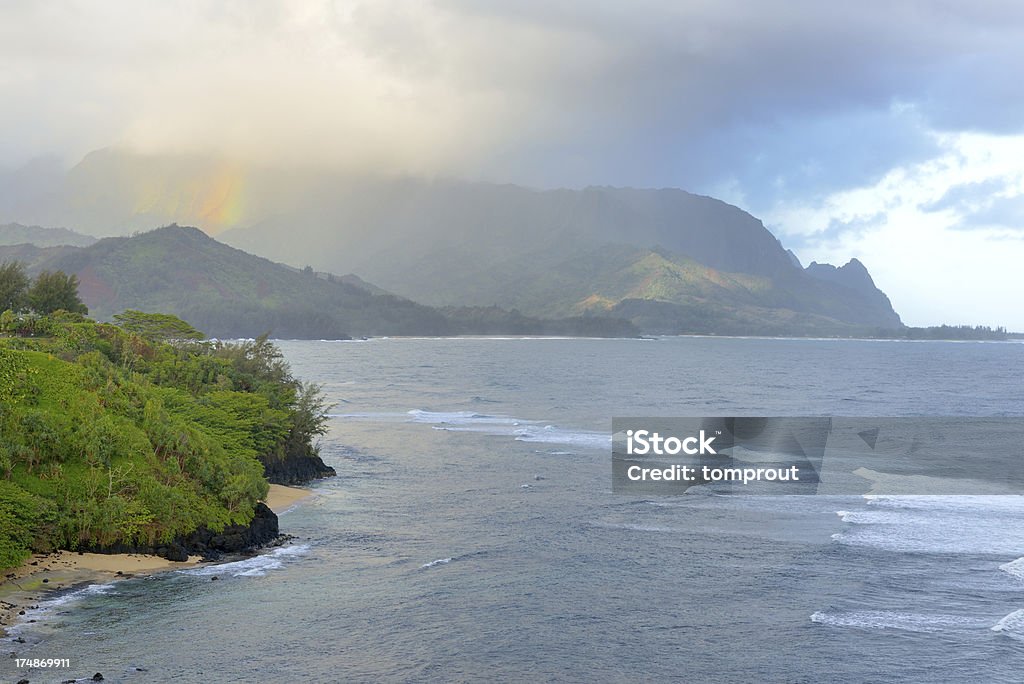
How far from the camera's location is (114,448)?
34844mm

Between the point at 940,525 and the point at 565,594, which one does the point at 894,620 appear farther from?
the point at 940,525

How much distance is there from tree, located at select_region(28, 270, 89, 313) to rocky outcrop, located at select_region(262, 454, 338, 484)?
116ft

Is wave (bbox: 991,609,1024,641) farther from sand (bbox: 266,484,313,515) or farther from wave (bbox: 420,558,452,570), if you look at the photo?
sand (bbox: 266,484,313,515)

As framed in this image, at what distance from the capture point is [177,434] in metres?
38.2

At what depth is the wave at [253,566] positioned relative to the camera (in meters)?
31.5

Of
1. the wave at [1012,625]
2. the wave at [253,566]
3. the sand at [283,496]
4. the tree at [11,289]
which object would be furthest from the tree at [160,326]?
the wave at [1012,625]

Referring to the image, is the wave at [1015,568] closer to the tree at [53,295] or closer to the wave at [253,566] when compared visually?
the wave at [253,566]

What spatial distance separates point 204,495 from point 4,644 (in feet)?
40.8

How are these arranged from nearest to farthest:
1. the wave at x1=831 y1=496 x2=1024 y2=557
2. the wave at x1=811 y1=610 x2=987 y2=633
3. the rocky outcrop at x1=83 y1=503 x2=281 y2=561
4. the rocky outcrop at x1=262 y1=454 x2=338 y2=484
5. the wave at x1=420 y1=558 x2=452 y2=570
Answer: the wave at x1=811 y1=610 x2=987 y2=633, the rocky outcrop at x1=83 y1=503 x2=281 y2=561, the wave at x1=420 y1=558 x2=452 y2=570, the wave at x1=831 y1=496 x2=1024 y2=557, the rocky outcrop at x1=262 y1=454 x2=338 y2=484

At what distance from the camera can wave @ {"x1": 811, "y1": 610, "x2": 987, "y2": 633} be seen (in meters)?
27.5

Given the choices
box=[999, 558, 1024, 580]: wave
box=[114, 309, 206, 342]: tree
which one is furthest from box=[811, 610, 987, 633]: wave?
box=[114, 309, 206, 342]: tree

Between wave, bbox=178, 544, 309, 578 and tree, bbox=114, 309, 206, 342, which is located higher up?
tree, bbox=114, 309, 206, 342

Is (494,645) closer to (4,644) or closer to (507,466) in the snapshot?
(4,644)

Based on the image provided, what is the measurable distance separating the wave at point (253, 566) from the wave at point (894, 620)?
17.1 meters
